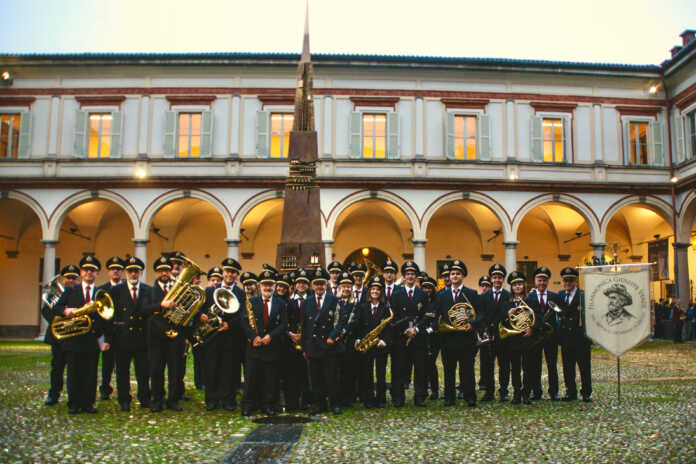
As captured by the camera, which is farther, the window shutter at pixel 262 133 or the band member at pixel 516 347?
the window shutter at pixel 262 133

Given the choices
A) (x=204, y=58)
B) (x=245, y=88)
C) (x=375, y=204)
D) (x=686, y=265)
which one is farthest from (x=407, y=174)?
(x=686, y=265)

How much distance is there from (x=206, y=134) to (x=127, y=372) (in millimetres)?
16042

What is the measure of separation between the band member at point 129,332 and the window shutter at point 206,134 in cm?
1531

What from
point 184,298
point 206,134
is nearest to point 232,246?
point 206,134

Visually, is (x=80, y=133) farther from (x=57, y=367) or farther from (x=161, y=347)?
(x=161, y=347)

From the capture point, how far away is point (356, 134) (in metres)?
22.5

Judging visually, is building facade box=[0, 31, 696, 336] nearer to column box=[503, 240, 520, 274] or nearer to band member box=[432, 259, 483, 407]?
column box=[503, 240, 520, 274]

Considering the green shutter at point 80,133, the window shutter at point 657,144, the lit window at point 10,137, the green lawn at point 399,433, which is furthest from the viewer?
the window shutter at point 657,144

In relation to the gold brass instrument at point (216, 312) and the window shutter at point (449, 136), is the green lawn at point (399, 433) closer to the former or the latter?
the gold brass instrument at point (216, 312)

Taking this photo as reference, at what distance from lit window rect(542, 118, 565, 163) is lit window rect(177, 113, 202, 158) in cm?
1377

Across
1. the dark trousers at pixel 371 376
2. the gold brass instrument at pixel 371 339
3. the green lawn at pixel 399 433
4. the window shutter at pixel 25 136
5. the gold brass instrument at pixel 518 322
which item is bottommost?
the green lawn at pixel 399 433

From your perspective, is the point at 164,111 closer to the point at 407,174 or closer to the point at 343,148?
the point at 343,148

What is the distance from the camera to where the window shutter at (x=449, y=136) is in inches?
892

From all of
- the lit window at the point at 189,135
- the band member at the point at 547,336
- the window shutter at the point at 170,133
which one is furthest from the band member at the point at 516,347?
the window shutter at the point at 170,133
